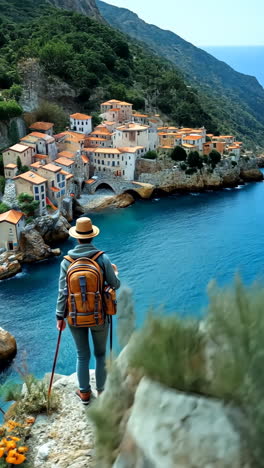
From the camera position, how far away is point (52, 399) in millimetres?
5199

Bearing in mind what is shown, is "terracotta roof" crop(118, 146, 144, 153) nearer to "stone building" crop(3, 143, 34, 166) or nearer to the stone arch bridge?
the stone arch bridge

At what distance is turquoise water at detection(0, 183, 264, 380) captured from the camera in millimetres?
17812

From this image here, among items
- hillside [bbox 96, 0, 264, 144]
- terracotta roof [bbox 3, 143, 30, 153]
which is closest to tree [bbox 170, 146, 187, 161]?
terracotta roof [bbox 3, 143, 30, 153]

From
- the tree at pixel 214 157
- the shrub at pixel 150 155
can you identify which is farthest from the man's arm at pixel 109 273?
the tree at pixel 214 157

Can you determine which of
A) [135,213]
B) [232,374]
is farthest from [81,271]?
[135,213]

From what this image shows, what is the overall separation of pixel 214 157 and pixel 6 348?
29.3 m

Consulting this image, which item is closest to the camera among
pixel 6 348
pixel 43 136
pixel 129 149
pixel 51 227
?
pixel 6 348

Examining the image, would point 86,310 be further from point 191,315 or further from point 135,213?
point 135,213

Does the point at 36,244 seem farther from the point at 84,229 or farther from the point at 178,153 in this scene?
the point at 84,229

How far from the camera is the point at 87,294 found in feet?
15.0

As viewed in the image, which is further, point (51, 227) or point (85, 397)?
point (51, 227)

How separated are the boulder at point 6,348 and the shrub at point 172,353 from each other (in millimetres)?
13487

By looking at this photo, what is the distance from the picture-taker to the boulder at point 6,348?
15570mm

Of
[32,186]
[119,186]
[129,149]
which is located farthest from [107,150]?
[32,186]
